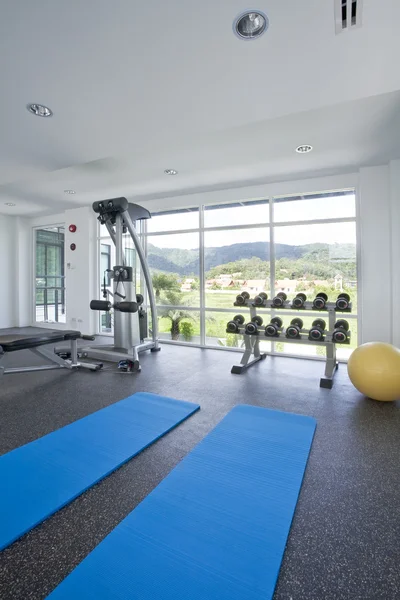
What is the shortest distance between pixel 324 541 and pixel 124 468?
113cm

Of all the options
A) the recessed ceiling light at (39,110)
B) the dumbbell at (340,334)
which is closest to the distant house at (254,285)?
the dumbbell at (340,334)

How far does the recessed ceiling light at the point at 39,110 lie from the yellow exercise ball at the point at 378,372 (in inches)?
133

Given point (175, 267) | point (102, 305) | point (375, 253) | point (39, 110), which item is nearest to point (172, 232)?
point (175, 267)

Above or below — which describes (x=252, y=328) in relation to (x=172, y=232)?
below

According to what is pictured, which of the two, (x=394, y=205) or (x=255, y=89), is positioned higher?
(x=255, y=89)

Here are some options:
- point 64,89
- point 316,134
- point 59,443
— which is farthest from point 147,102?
point 59,443

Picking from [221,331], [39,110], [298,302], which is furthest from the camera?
[221,331]

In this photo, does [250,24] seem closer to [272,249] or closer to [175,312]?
[272,249]

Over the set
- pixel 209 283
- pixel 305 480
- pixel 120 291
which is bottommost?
pixel 305 480

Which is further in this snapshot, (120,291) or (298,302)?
(120,291)

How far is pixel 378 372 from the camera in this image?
2.84m

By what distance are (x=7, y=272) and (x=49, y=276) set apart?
0.89 meters

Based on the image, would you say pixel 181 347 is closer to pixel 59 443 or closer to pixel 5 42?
pixel 59 443

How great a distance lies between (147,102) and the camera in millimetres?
2387
